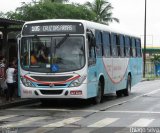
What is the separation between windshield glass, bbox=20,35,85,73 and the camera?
1741 cm

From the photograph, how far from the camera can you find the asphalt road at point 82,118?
40.3ft

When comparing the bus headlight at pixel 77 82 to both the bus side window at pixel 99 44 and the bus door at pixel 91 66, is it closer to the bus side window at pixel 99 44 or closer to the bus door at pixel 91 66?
the bus door at pixel 91 66

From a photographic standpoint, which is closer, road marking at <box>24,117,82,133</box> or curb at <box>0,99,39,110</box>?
road marking at <box>24,117,82,133</box>

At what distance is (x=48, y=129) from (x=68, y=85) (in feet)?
17.0

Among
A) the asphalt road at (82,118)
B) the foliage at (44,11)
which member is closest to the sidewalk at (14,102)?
the asphalt road at (82,118)

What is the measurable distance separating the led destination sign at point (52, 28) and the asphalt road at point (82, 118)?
2.65 m

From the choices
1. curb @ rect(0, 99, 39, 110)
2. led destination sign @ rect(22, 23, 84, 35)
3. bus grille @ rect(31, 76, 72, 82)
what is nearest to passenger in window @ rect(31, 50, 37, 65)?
bus grille @ rect(31, 76, 72, 82)

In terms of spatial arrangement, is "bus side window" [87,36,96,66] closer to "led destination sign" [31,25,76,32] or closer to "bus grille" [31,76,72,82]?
"led destination sign" [31,25,76,32]

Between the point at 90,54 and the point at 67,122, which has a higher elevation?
the point at 90,54

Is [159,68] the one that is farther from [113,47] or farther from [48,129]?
[48,129]

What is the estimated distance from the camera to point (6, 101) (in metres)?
19.3

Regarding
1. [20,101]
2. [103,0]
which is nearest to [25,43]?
[20,101]

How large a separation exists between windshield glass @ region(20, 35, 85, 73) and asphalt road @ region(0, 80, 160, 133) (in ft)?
4.75

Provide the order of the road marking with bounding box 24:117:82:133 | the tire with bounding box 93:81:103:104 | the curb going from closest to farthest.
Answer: the road marking with bounding box 24:117:82:133 → the curb → the tire with bounding box 93:81:103:104
